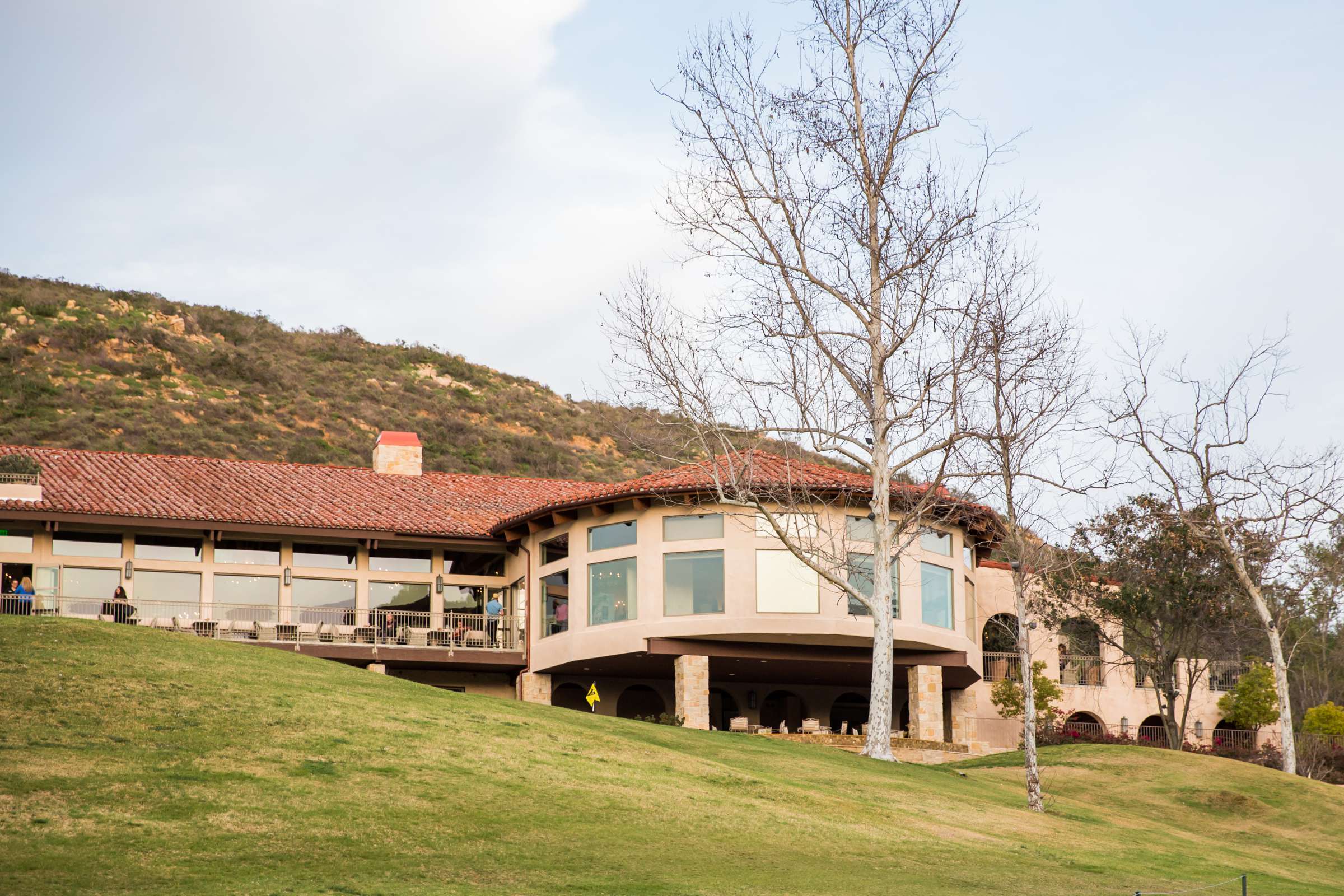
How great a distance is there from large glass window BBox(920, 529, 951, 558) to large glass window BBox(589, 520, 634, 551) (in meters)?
7.55

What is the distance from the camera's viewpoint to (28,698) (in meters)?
18.2

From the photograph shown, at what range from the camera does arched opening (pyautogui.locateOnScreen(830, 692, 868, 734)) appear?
43094 mm

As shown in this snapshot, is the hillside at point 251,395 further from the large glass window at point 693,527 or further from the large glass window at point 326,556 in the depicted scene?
the large glass window at point 693,527

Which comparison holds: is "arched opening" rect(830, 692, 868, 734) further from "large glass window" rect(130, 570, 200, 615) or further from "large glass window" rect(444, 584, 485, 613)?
"large glass window" rect(130, 570, 200, 615)

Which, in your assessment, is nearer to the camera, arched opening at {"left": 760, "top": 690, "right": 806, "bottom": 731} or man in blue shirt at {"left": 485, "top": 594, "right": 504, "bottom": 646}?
man in blue shirt at {"left": 485, "top": 594, "right": 504, "bottom": 646}

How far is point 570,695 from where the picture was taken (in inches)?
1630

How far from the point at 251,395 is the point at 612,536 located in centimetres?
4355

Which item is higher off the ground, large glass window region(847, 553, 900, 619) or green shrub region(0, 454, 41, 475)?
green shrub region(0, 454, 41, 475)

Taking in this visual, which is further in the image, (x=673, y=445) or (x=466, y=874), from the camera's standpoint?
(x=673, y=445)

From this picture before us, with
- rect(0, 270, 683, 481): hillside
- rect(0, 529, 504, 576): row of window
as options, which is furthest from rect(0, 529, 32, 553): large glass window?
rect(0, 270, 683, 481): hillside

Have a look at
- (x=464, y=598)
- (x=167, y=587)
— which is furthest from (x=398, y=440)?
(x=167, y=587)

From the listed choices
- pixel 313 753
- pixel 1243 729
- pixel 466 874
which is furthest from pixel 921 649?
pixel 466 874

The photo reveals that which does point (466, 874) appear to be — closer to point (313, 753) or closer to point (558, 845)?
point (558, 845)

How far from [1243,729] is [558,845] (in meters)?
40.9
